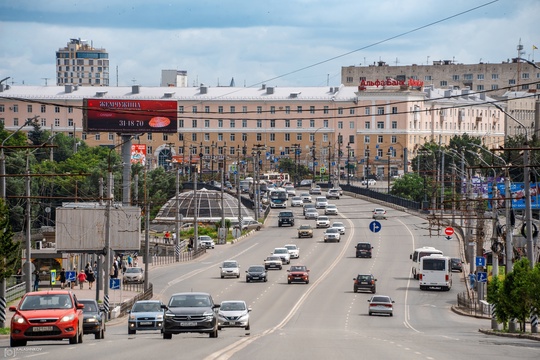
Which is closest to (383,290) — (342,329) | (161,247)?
(342,329)

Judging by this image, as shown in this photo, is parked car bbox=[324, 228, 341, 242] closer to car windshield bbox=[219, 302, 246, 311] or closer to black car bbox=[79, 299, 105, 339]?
car windshield bbox=[219, 302, 246, 311]

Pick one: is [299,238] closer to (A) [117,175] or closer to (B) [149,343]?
(A) [117,175]

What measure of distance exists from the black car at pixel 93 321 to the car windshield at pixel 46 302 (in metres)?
5.78

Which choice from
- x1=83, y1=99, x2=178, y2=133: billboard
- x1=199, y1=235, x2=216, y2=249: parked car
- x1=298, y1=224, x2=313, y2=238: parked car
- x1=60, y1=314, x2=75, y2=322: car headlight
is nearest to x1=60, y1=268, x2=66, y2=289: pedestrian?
x1=60, y1=314, x2=75, y2=322: car headlight

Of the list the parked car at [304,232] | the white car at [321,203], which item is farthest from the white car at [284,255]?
the white car at [321,203]

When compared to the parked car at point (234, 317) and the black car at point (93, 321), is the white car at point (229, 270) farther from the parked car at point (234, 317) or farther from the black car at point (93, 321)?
the black car at point (93, 321)

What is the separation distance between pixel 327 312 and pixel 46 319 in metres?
32.1

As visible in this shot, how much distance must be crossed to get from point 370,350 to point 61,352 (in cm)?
803

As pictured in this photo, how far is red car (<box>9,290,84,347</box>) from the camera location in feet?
100

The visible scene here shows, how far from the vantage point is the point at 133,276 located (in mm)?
80812

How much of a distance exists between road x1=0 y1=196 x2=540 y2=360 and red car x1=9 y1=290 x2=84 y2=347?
0.46 meters

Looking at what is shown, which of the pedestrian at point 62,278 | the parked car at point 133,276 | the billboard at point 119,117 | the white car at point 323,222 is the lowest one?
the parked car at point 133,276

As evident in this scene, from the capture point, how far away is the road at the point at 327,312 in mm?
29422

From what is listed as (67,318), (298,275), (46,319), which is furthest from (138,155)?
(46,319)
